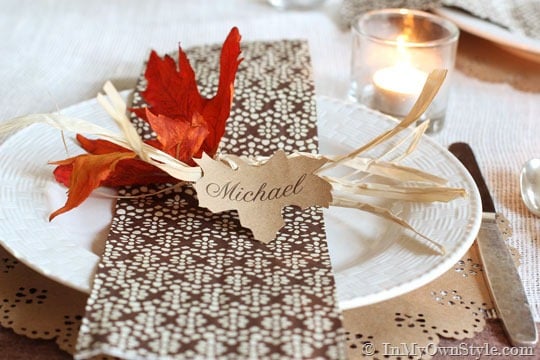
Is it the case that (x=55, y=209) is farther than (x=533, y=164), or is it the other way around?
(x=533, y=164)

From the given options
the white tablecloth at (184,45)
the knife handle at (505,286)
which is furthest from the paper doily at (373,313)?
the white tablecloth at (184,45)

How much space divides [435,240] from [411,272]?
6cm

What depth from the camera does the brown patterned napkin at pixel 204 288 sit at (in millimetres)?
→ 488

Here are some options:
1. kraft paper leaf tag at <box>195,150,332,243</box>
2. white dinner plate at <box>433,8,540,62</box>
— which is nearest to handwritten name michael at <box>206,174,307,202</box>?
kraft paper leaf tag at <box>195,150,332,243</box>

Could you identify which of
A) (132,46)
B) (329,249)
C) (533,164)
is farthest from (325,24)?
(329,249)

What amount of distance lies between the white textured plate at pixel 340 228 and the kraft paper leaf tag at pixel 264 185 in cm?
5

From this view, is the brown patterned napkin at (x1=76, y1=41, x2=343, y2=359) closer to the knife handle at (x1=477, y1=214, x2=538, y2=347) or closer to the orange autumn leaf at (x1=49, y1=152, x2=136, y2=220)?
the orange autumn leaf at (x1=49, y1=152, x2=136, y2=220)

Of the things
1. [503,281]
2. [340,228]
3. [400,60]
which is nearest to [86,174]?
[340,228]

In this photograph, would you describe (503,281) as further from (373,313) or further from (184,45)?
(184,45)

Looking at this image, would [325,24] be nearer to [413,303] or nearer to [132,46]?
[132,46]

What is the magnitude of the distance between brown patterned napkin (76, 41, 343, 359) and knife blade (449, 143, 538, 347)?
0.15 m

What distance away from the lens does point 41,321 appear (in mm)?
587

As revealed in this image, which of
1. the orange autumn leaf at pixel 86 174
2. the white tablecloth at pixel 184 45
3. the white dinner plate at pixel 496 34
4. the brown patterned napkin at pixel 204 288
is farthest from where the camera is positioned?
the white dinner plate at pixel 496 34

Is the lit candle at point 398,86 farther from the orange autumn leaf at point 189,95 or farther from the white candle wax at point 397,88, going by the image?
the orange autumn leaf at point 189,95
